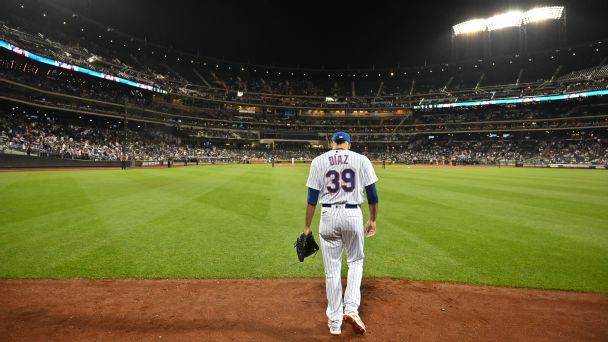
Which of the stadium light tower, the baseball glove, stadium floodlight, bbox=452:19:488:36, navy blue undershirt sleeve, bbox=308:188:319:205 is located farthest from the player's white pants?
stadium floodlight, bbox=452:19:488:36

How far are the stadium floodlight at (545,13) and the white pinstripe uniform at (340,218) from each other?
236 ft

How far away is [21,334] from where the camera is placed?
11.0 feet

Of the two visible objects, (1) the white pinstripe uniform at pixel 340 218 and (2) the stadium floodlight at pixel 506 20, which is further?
(2) the stadium floodlight at pixel 506 20

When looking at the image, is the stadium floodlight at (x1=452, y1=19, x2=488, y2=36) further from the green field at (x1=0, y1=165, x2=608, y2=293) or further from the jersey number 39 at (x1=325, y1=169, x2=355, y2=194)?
the jersey number 39 at (x1=325, y1=169, x2=355, y2=194)

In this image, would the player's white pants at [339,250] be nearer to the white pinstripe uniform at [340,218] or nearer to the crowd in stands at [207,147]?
the white pinstripe uniform at [340,218]

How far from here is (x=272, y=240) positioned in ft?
23.3

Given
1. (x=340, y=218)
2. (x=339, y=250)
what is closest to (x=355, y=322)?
(x=339, y=250)

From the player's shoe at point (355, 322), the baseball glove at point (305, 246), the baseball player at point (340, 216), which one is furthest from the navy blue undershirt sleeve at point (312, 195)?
the player's shoe at point (355, 322)

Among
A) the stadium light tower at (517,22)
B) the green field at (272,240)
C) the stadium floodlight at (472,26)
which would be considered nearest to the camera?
the green field at (272,240)

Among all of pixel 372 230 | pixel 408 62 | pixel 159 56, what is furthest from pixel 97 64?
pixel 408 62

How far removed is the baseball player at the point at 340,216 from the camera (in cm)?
348

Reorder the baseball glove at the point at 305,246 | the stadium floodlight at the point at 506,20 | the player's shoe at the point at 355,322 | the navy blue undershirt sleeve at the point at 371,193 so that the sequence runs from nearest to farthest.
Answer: the player's shoe at the point at 355,322 < the navy blue undershirt sleeve at the point at 371,193 < the baseball glove at the point at 305,246 < the stadium floodlight at the point at 506,20

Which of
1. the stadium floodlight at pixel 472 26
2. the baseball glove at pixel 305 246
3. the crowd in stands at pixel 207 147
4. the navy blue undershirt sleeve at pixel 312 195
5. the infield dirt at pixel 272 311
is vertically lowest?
the infield dirt at pixel 272 311

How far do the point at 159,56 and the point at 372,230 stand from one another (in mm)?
76505
